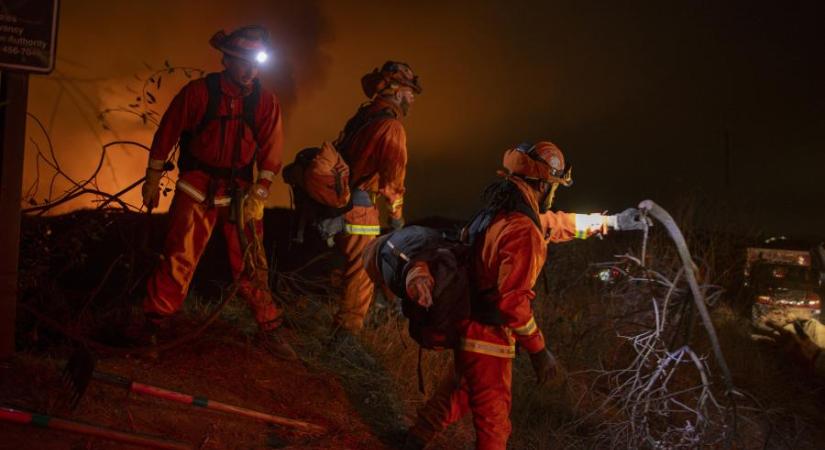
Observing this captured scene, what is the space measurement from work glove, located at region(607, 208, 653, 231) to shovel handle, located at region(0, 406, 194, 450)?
10.4 ft

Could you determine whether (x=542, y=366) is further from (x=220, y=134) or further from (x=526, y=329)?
(x=220, y=134)

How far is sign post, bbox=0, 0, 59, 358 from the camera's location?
13.3 ft

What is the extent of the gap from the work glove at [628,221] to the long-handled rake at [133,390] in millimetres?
2508

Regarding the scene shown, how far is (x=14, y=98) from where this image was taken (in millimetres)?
4262

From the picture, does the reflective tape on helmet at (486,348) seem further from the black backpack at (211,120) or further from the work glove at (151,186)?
the work glove at (151,186)

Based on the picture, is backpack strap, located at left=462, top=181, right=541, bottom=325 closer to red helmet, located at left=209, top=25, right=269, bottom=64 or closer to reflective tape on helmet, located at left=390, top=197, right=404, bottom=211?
reflective tape on helmet, located at left=390, top=197, right=404, bottom=211

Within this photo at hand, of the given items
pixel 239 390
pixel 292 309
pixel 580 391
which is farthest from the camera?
pixel 580 391

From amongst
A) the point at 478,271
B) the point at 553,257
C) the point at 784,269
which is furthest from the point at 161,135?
the point at 784,269

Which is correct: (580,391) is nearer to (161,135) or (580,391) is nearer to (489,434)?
(489,434)

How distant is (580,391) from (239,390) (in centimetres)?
390

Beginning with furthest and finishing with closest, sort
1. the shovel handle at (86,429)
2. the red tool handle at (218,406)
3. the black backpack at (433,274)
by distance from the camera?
1. the red tool handle at (218,406)
2. the black backpack at (433,274)
3. the shovel handle at (86,429)

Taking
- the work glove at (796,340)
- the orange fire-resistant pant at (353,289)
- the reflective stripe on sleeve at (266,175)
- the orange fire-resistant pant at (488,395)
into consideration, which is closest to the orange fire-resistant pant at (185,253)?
the reflective stripe on sleeve at (266,175)

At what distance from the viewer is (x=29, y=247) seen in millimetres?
5449

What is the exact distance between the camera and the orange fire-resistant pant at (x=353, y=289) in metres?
5.91
